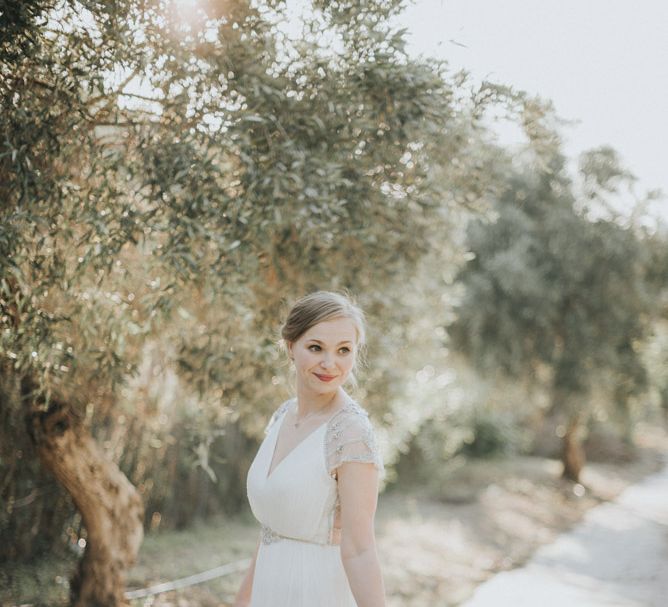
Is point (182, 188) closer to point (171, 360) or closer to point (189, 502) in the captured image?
point (171, 360)

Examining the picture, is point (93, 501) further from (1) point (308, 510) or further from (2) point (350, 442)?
(2) point (350, 442)

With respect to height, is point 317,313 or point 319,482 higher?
point 317,313

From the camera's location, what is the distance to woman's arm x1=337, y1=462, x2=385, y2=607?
219 centimetres

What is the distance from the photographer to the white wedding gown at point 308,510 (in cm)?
237

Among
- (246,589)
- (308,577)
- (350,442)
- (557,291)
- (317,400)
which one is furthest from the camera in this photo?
(557,291)

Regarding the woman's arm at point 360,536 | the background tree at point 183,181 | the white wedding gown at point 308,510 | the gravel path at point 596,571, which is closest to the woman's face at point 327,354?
the white wedding gown at point 308,510

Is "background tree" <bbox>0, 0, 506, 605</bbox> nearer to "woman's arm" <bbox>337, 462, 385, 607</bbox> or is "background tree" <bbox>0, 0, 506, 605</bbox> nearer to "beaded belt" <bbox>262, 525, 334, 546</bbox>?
"beaded belt" <bbox>262, 525, 334, 546</bbox>

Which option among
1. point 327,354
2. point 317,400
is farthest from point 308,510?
point 327,354

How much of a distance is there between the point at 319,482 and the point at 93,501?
322 centimetres

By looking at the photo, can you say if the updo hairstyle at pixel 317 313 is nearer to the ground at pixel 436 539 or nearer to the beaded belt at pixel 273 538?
the beaded belt at pixel 273 538

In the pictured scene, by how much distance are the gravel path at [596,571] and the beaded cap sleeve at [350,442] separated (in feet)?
18.0

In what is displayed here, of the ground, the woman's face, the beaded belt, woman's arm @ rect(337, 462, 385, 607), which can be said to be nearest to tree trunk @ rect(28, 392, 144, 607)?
the ground

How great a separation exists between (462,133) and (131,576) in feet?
17.5

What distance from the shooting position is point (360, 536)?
221 cm
